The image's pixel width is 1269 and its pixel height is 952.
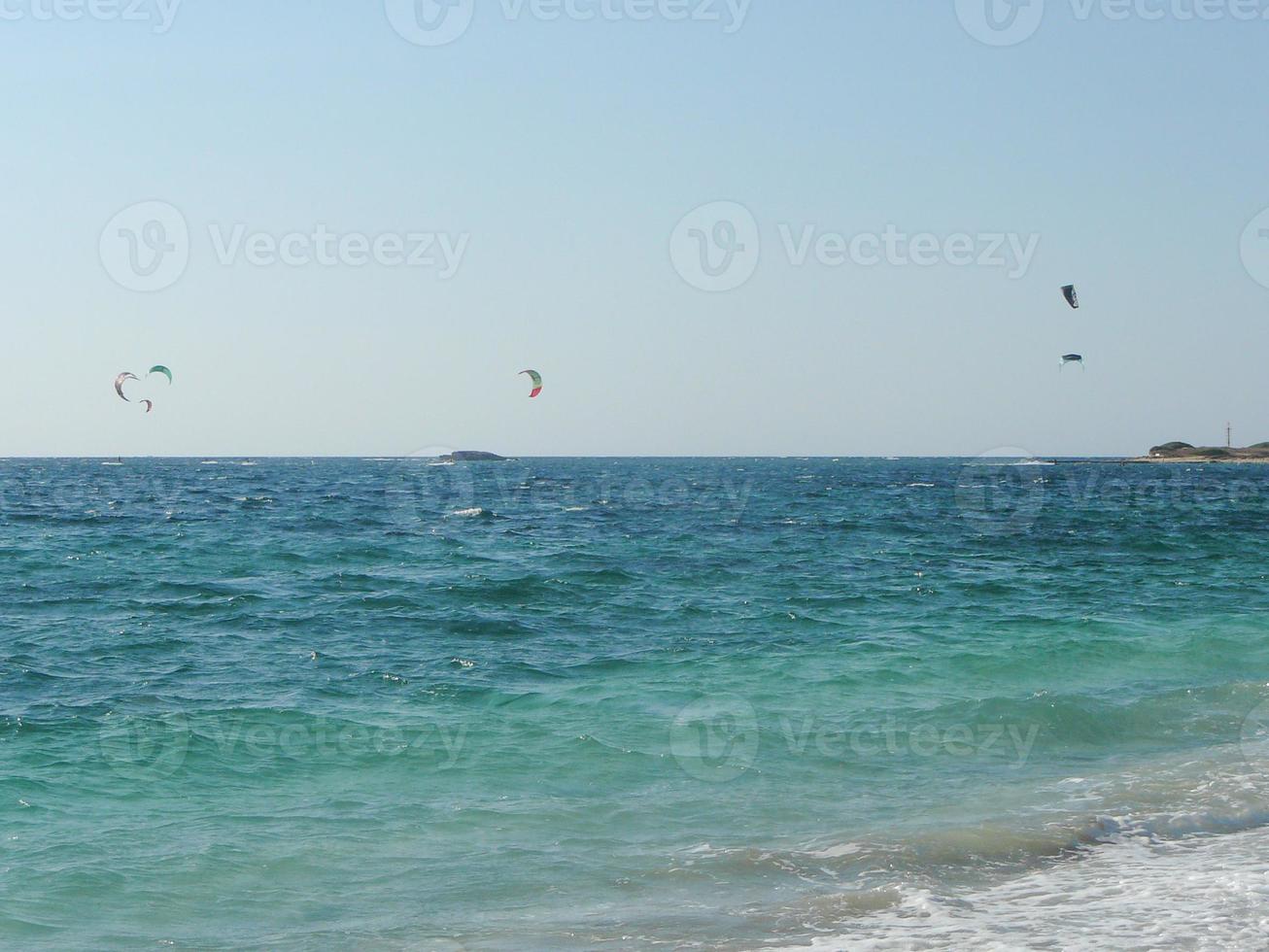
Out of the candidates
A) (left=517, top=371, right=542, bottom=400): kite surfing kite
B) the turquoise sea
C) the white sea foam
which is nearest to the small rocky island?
(left=517, top=371, right=542, bottom=400): kite surfing kite

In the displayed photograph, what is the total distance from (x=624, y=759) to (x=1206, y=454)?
170 m

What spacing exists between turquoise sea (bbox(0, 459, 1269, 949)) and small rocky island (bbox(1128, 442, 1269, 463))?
146m

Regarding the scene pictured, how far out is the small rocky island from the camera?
505ft

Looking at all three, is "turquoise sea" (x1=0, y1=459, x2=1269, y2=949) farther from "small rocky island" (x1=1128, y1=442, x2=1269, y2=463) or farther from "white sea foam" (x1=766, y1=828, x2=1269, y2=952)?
"small rocky island" (x1=1128, y1=442, x2=1269, y2=463)

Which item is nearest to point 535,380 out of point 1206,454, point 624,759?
point 624,759

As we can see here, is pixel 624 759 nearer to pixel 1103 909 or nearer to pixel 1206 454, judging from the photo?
pixel 1103 909

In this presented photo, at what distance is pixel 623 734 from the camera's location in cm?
1163

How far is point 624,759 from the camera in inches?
423

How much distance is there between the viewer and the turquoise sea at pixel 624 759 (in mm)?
7148

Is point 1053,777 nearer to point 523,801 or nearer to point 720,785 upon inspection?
point 720,785

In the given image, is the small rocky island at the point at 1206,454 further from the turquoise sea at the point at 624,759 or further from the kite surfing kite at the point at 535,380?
the turquoise sea at the point at 624,759

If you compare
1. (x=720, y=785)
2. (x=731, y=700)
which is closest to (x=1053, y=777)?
(x=720, y=785)

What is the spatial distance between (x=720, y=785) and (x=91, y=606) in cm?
1356

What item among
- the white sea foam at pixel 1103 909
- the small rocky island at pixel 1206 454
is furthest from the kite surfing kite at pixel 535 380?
the small rocky island at pixel 1206 454
